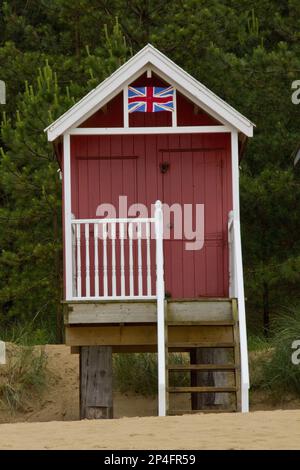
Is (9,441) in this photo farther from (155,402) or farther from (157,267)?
(155,402)

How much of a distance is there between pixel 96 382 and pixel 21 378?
154 inches

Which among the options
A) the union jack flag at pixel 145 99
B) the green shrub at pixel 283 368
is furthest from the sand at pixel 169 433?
the green shrub at pixel 283 368

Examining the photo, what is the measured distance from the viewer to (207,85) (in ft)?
83.3

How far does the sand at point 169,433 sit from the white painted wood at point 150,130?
456 centimetres

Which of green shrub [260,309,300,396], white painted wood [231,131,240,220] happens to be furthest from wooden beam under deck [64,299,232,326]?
green shrub [260,309,300,396]

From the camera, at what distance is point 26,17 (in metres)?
30.9

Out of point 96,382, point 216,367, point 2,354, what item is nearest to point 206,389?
point 216,367

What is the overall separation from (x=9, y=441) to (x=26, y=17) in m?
20.4

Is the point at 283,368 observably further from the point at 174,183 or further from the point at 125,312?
the point at 125,312

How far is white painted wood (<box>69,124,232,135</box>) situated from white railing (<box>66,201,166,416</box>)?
1267 millimetres

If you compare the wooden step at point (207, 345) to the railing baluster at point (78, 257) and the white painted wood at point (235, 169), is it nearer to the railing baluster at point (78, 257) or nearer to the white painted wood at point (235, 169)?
the railing baluster at point (78, 257)

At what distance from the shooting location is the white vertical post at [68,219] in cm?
1619

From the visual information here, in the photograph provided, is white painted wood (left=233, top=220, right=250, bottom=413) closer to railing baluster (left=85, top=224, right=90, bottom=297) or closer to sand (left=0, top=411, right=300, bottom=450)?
sand (left=0, top=411, right=300, bottom=450)

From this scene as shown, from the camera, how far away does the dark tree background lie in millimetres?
23516
